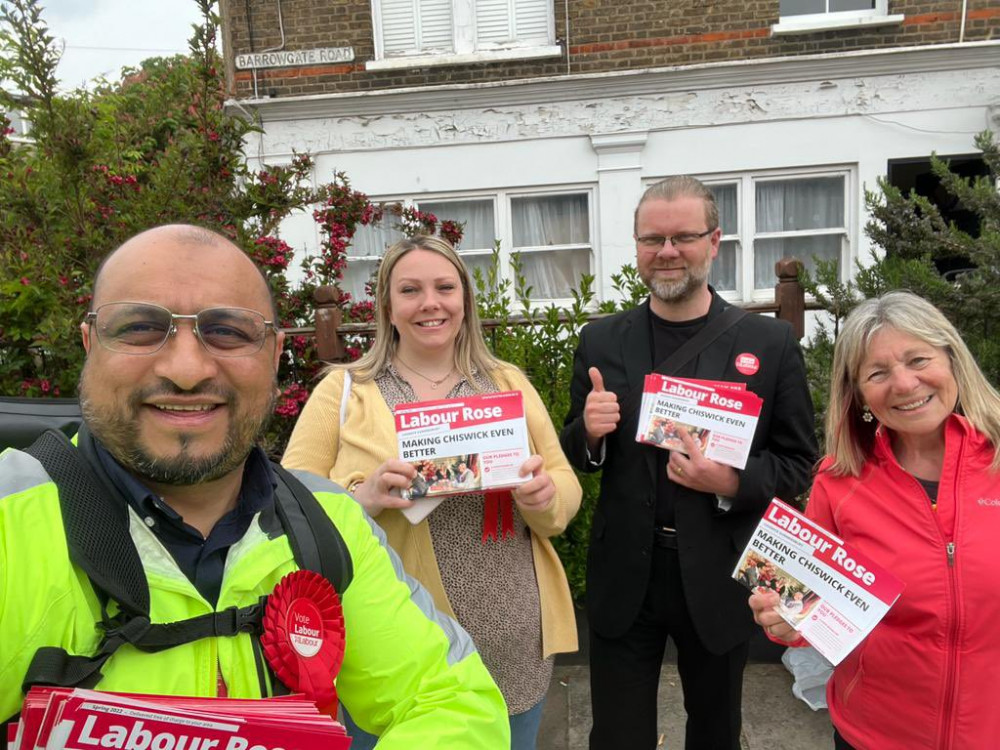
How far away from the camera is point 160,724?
33.9 inches

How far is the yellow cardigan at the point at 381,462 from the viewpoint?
7.00 feet

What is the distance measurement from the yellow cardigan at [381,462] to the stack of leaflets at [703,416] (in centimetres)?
35

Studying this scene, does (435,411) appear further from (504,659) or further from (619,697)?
(619,697)

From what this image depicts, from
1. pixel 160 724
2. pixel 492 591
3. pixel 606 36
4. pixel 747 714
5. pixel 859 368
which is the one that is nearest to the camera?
pixel 160 724

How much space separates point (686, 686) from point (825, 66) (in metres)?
8.50

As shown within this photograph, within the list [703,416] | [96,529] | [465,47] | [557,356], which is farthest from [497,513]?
[465,47]

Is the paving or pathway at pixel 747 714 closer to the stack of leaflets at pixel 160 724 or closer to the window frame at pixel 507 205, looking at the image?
the stack of leaflets at pixel 160 724

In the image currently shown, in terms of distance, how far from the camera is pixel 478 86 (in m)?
8.82

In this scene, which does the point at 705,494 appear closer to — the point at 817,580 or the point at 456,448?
the point at 817,580

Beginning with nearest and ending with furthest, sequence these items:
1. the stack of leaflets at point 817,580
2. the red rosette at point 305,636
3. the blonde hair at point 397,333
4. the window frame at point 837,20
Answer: the red rosette at point 305,636
the stack of leaflets at point 817,580
the blonde hair at point 397,333
the window frame at point 837,20

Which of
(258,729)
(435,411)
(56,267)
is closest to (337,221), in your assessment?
(56,267)

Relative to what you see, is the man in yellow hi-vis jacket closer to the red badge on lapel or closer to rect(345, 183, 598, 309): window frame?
the red badge on lapel

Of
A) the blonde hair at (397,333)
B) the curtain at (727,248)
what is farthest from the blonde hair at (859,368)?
the curtain at (727,248)

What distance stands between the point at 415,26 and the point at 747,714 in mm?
8834
